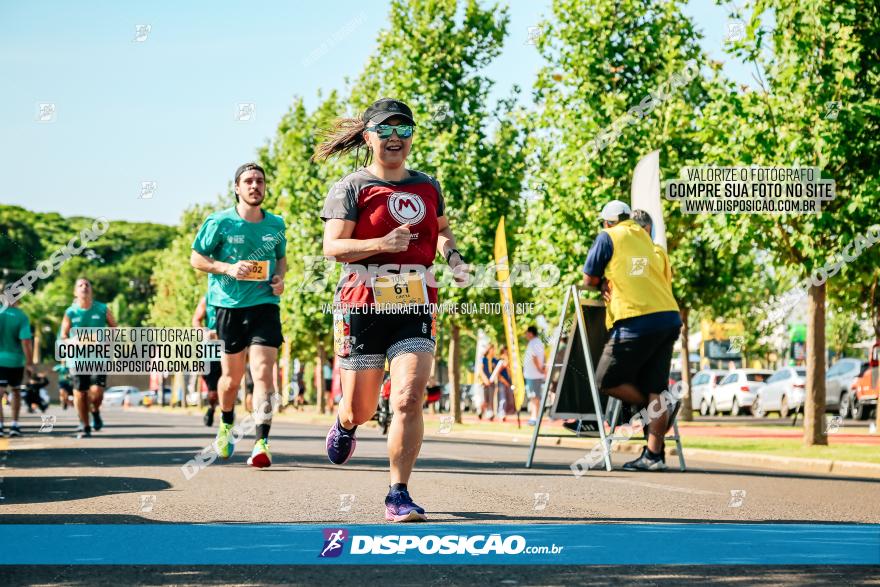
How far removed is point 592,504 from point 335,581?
131 inches

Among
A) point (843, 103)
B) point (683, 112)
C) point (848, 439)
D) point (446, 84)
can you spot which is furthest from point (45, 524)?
point (446, 84)

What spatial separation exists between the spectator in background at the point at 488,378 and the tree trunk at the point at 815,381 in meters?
17.3

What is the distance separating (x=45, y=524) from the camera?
6.82 m

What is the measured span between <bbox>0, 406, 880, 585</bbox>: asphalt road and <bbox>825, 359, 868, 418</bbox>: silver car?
21462mm

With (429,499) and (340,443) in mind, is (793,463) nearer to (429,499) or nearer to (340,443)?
(429,499)

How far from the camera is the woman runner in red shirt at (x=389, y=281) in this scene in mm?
6688

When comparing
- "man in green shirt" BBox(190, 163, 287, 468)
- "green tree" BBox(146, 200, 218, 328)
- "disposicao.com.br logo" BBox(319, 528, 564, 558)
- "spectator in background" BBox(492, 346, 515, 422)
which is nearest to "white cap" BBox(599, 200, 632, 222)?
"man in green shirt" BBox(190, 163, 287, 468)

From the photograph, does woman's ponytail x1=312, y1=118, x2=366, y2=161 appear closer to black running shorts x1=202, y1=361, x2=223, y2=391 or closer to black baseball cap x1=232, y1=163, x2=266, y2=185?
black baseball cap x1=232, y1=163, x2=266, y2=185

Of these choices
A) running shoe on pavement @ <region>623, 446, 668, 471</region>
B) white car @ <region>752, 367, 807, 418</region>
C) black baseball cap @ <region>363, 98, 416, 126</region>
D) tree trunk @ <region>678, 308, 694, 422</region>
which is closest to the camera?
black baseball cap @ <region>363, 98, 416, 126</region>

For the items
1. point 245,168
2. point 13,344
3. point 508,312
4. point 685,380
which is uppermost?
point 245,168

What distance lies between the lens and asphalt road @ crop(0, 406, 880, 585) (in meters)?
5.11

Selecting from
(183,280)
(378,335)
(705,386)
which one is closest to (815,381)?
(378,335)

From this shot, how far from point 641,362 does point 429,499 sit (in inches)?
138

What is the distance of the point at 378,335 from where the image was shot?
6867mm
